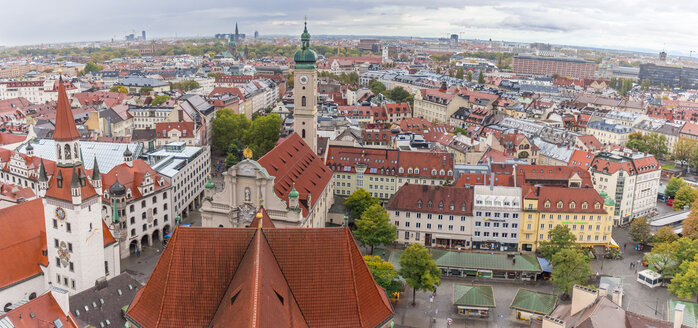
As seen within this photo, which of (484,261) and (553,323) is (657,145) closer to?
(484,261)

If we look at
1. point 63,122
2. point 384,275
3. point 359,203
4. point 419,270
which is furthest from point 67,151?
point 359,203

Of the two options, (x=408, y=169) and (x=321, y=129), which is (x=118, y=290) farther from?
(x=321, y=129)

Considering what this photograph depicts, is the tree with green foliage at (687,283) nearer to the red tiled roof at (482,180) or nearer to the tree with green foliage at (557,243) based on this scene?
the tree with green foliage at (557,243)

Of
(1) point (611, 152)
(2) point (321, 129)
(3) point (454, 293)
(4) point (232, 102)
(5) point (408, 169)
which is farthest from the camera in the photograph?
(4) point (232, 102)

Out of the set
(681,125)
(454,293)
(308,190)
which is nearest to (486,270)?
(454,293)

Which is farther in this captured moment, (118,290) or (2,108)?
(2,108)

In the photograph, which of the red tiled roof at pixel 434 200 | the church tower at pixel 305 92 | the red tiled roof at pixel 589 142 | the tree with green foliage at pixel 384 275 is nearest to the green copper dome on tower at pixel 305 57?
the church tower at pixel 305 92

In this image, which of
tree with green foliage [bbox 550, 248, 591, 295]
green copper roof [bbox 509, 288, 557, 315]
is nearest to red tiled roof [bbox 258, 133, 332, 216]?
green copper roof [bbox 509, 288, 557, 315]
